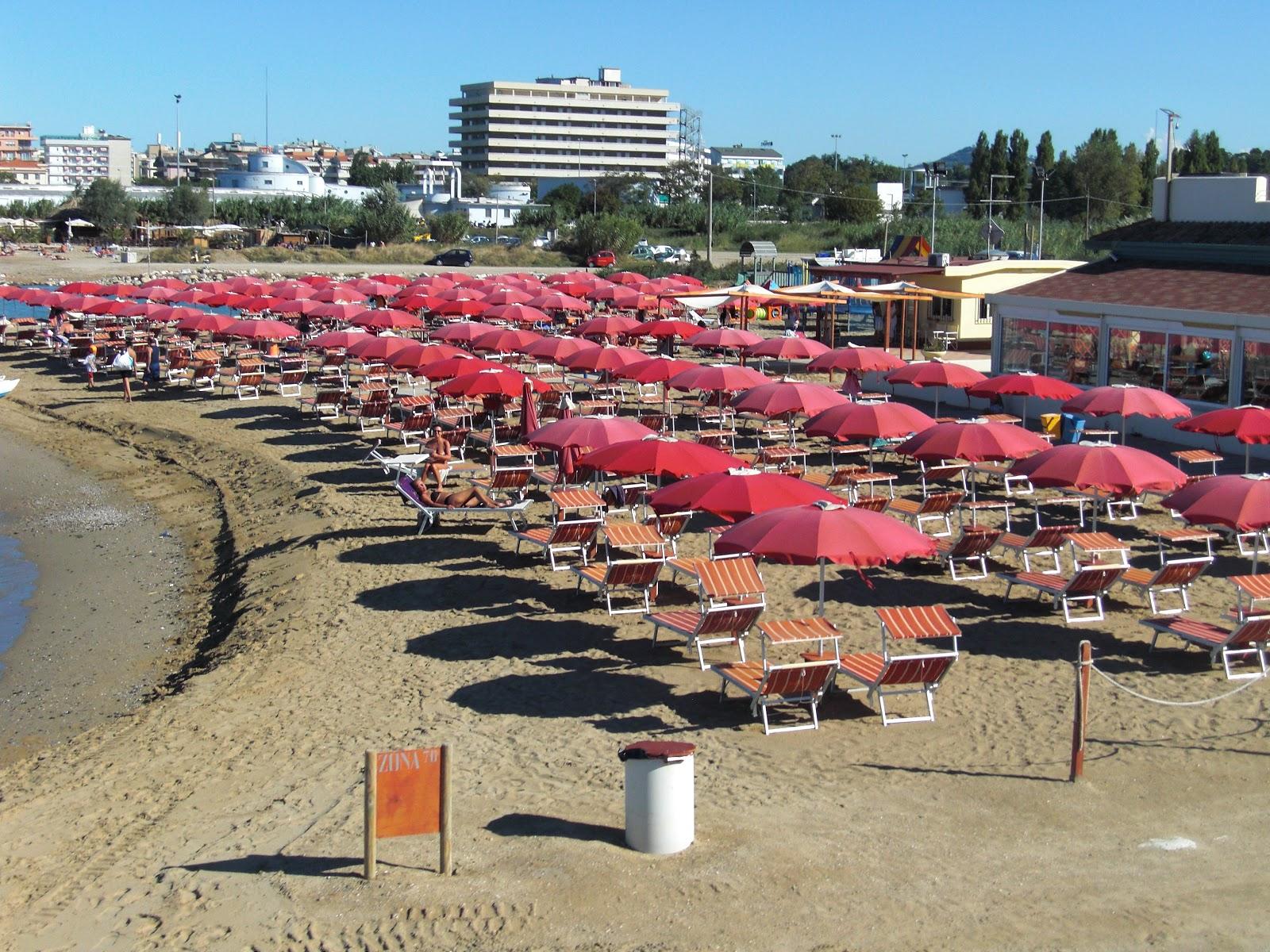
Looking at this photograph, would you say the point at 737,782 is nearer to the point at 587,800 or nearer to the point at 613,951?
the point at 587,800

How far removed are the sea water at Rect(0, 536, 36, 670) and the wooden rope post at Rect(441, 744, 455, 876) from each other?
807 cm

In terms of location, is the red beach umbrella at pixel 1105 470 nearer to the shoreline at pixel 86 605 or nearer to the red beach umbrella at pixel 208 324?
the shoreline at pixel 86 605

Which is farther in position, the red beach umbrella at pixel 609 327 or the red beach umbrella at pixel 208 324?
the red beach umbrella at pixel 208 324

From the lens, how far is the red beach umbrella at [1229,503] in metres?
11.2

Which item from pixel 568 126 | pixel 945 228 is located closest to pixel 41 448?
pixel 945 228

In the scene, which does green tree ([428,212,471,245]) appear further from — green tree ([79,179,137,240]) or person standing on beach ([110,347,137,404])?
person standing on beach ([110,347,137,404])

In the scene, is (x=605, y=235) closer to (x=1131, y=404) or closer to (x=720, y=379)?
(x=720, y=379)

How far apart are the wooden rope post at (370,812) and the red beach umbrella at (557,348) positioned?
14.9 metres

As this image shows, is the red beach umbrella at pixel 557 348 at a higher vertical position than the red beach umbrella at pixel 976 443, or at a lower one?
higher

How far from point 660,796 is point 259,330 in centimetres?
2186

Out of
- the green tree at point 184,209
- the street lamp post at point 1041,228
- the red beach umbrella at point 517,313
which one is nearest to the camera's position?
the red beach umbrella at point 517,313

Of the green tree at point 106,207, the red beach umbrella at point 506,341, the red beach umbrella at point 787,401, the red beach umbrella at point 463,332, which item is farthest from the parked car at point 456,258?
the red beach umbrella at point 787,401

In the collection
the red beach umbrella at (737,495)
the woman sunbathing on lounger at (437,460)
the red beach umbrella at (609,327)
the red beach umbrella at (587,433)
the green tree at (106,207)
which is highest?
the green tree at (106,207)

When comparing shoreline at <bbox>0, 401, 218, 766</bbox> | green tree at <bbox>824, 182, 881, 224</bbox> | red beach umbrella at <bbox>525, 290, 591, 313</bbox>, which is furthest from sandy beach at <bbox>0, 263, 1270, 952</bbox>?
green tree at <bbox>824, 182, 881, 224</bbox>
